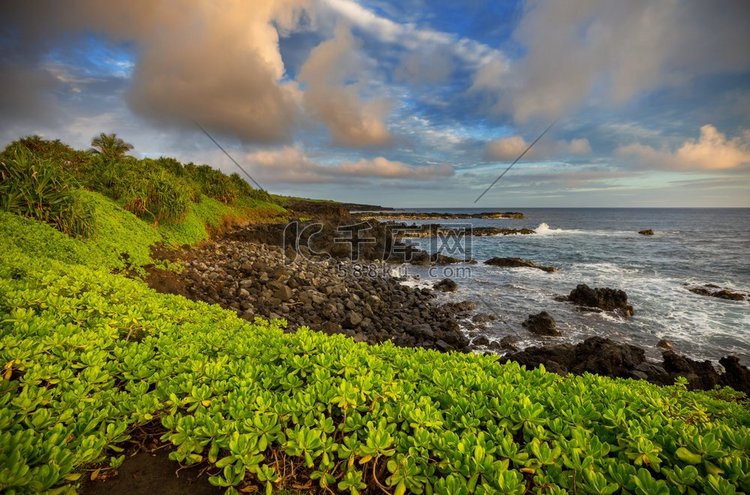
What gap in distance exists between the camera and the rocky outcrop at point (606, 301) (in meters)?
15.6

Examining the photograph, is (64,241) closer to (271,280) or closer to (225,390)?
(271,280)

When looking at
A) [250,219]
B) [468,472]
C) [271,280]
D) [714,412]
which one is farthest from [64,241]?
[250,219]

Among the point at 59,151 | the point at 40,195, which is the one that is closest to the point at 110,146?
the point at 59,151

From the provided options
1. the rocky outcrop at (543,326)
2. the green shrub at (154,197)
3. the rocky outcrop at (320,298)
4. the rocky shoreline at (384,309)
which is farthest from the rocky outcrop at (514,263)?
the green shrub at (154,197)

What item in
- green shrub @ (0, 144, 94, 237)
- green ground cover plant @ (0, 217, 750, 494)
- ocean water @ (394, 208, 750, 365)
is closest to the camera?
green ground cover plant @ (0, 217, 750, 494)

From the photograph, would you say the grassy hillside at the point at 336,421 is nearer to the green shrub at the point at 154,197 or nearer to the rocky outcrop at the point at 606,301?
the rocky outcrop at the point at 606,301

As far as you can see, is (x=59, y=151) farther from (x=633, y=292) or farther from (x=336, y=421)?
(x=633, y=292)

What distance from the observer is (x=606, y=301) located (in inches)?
629

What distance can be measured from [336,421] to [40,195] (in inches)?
512

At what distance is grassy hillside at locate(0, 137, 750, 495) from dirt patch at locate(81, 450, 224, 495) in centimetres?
8

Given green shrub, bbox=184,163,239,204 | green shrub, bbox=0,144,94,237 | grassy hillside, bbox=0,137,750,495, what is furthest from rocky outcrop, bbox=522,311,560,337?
green shrub, bbox=184,163,239,204

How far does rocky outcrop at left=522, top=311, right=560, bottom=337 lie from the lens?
1326 centimetres

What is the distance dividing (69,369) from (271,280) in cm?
1164

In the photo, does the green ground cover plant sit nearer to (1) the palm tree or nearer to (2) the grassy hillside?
(2) the grassy hillside
